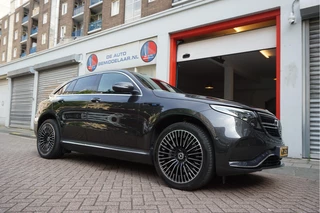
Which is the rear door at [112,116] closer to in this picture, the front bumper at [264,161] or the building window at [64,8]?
the front bumper at [264,161]

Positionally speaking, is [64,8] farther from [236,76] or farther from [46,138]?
[46,138]

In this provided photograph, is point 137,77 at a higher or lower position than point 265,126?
higher

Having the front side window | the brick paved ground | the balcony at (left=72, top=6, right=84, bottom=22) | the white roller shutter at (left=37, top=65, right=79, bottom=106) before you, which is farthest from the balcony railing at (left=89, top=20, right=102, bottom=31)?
the brick paved ground

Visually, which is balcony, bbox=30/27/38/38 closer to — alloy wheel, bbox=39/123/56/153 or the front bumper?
alloy wheel, bbox=39/123/56/153

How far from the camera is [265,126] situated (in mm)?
3438

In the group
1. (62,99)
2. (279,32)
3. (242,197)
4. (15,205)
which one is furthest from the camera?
(279,32)

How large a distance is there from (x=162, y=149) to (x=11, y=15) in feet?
145

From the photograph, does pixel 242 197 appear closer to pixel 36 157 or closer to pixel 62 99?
pixel 62 99

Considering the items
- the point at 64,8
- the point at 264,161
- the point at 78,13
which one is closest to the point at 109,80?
the point at 264,161

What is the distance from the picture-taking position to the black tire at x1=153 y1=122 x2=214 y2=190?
3193 mm

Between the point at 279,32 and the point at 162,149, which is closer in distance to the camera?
the point at 162,149

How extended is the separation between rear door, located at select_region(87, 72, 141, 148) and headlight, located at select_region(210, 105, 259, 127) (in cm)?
133

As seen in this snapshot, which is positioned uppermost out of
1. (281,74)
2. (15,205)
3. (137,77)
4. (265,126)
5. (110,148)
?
(281,74)

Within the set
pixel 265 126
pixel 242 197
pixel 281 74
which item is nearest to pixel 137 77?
pixel 265 126
